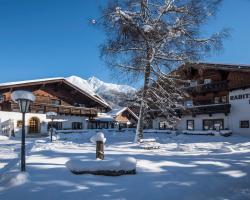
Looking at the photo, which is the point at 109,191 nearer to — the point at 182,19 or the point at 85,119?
the point at 182,19

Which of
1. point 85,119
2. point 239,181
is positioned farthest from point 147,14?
point 85,119

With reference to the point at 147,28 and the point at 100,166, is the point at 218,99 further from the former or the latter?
the point at 100,166

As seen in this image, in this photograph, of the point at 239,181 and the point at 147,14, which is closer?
the point at 239,181

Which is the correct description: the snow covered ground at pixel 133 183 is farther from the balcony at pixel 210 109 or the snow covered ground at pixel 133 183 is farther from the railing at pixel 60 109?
the railing at pixel 60 109

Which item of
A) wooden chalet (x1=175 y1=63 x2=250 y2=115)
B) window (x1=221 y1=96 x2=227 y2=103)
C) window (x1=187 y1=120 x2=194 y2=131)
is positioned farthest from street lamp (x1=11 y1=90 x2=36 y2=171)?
window (x1=187 y1=120 x2=194 y2=131)

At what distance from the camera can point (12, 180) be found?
7750 mm

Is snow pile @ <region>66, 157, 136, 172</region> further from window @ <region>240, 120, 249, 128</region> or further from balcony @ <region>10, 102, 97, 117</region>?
balcony @ <region>10, 102, 97, 117</region>

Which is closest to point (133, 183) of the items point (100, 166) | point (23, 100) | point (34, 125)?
point (100, 166)

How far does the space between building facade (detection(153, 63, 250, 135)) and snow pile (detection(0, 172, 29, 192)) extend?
2164 centimetres

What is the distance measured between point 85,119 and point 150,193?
114 ft

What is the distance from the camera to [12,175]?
8.04m

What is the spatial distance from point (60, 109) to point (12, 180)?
1142 inches

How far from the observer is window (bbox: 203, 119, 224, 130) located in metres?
33.2

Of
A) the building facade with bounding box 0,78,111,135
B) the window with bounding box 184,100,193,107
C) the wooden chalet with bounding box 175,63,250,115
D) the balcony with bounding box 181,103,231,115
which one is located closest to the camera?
the wooden chalet with bounding box 175,63,250,115
